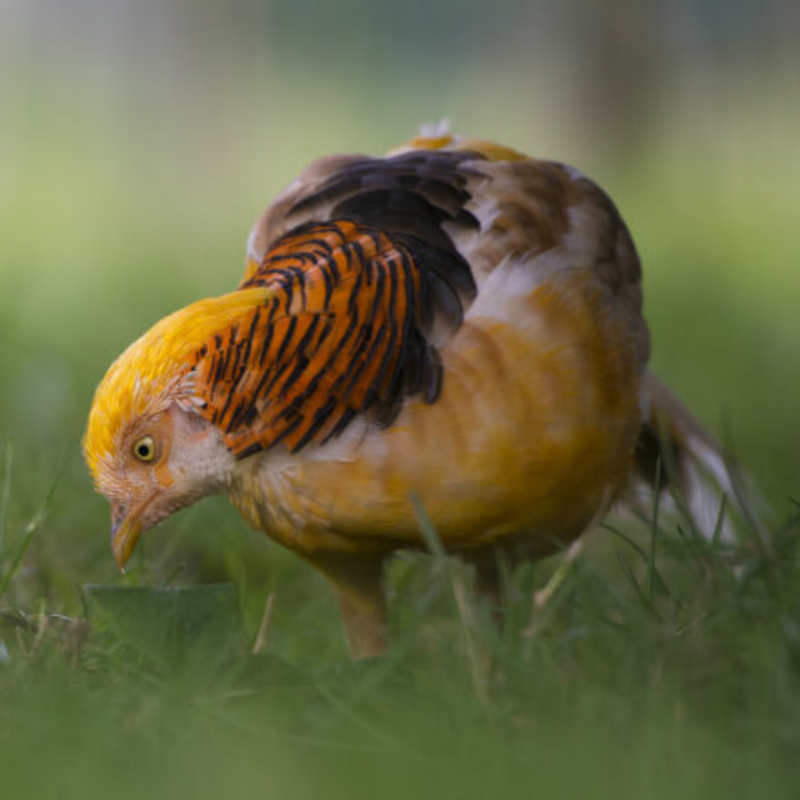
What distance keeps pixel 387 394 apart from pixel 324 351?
167 mm

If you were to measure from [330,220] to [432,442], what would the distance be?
652mm

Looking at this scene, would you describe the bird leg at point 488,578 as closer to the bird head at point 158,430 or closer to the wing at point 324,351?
the wing at point 324,351

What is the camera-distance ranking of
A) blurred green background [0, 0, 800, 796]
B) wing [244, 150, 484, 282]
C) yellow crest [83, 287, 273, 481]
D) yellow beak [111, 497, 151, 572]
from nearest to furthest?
yellow crest [83, 287, 273, 481] < yellow beak [111, 497, 151, 572] < wing [244, 150, 484, 282] < blurred green background [0, 0, 800, 796]

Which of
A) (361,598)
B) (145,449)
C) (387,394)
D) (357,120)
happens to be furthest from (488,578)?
(357,120)

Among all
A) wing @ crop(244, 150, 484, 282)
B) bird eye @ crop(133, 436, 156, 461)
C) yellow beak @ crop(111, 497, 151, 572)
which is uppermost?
wing @ crop(244, 150, 484, 282)

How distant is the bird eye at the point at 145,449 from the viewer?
281 cm

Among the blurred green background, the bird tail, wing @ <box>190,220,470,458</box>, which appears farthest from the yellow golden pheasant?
the blurred green background

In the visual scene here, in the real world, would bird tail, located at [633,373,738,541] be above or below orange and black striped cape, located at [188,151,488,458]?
below

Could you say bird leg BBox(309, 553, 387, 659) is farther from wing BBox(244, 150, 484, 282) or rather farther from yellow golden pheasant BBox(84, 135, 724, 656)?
wing BBox(244, 150, 484, 282)

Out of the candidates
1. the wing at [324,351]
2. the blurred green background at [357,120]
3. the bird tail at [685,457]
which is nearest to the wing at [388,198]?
the wing at [324,351]

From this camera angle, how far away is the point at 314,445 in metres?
2.85

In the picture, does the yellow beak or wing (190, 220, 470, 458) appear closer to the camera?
wing (190, 220, 470, 458)

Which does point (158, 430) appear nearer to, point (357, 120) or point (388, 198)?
point (388, 198)

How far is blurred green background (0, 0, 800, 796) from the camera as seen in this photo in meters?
7.82
